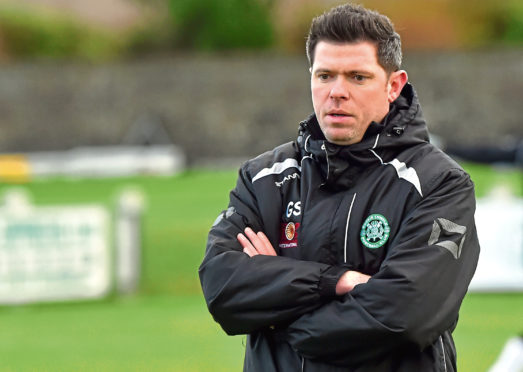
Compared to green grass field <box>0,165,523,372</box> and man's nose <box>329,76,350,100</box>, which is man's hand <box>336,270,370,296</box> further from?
green grass field <box>0,165,523,372</box>

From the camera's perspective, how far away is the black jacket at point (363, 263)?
3.42 metres

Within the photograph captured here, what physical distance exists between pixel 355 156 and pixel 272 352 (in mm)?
705

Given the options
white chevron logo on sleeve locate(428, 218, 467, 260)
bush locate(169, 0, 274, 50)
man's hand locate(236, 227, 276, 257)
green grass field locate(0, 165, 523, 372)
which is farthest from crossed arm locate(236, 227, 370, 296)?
bush locate(169, 0, 274, 50)

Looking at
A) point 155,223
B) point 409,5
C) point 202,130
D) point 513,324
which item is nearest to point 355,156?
point 513,324

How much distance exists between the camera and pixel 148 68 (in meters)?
36.2

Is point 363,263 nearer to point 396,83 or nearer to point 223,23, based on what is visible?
point 396,83

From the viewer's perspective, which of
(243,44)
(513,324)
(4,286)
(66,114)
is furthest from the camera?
(243,44)

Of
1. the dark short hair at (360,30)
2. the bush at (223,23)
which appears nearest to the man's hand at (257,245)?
the dark short hair at (360,30)

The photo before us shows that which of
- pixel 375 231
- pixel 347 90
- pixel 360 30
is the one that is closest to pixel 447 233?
pixel 375 231

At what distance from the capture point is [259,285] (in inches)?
141

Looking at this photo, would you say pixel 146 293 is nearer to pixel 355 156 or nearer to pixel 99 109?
pixel 355 156

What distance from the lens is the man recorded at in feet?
11.2

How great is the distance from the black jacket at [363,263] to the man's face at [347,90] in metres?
0.05

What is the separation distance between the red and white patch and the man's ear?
1.77 feet
